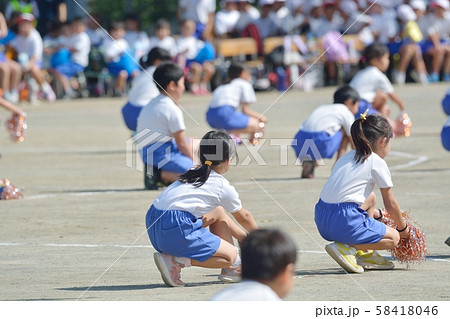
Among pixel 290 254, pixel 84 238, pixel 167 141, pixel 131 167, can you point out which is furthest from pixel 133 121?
pixel 290 254

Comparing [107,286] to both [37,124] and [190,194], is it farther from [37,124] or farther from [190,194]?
[37,124]

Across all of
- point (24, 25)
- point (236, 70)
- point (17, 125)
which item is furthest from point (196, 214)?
point (24, 25)

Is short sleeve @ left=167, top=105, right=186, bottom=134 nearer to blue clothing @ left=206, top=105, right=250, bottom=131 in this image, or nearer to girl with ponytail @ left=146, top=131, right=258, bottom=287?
girl with ponytail @ left=146, top=131, right=258, bottom=287

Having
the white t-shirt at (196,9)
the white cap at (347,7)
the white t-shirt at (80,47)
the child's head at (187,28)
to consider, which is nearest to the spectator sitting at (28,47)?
the white t-shirt at (80,47)

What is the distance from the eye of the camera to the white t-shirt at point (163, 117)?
10.7 m

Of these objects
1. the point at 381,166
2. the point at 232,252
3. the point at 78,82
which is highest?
the point at 381,166

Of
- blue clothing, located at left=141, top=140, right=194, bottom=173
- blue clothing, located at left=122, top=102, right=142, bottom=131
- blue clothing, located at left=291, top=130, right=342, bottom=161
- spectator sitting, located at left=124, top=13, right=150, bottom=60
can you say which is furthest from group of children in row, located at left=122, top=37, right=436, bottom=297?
spectator sitting, located at left=124, top=13, right=150, bottom=60

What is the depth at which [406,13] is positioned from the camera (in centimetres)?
2483

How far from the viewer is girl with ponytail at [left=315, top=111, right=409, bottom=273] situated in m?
7.04

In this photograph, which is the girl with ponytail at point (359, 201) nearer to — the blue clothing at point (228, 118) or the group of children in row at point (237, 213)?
the group of children in row at point (237, 213)

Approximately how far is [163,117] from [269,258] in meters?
→ 6.77

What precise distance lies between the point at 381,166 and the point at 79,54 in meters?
16.8

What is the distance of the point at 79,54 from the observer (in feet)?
75.9

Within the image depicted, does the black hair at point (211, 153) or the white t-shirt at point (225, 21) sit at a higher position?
the black hair at point (211, 153)
